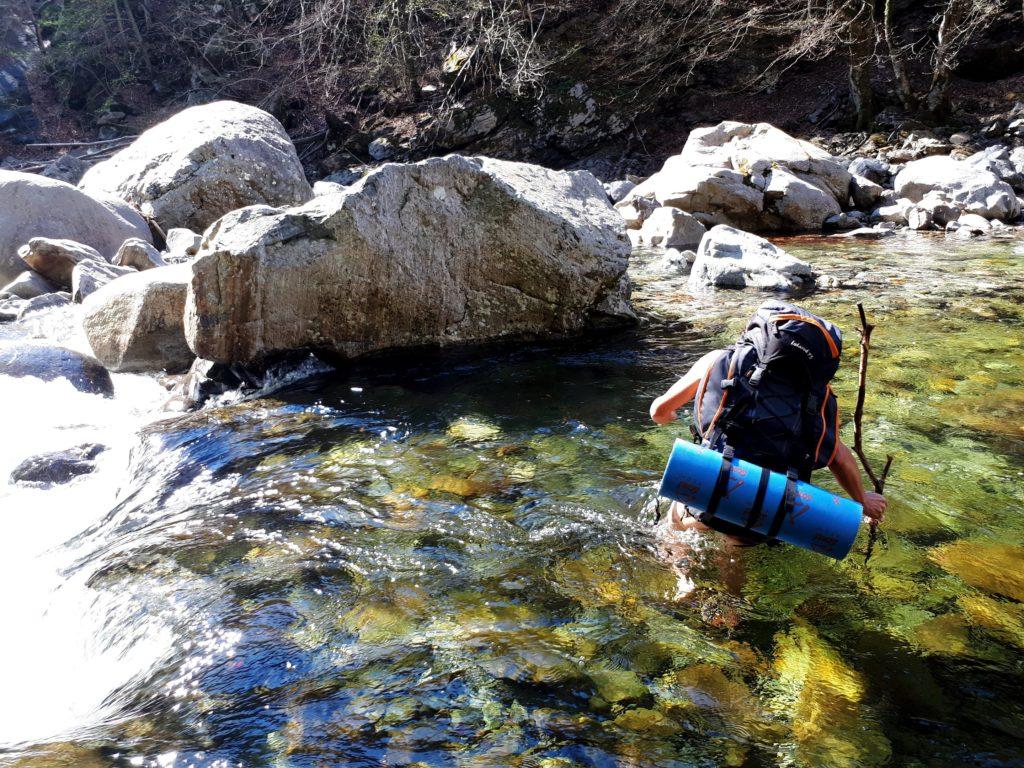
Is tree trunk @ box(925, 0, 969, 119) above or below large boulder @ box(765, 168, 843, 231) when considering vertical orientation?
above

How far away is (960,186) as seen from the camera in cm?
1377

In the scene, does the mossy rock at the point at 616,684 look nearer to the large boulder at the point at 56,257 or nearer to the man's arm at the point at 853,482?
the man's arm at the point at 853,482

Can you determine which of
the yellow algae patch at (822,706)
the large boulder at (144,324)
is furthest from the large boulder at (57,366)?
the yellow algae patch at (822,706)

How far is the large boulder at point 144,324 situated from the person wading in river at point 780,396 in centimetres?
585

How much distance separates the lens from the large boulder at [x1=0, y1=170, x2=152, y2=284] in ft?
33.5

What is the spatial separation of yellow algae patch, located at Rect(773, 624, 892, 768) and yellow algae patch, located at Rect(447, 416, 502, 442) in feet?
8.91

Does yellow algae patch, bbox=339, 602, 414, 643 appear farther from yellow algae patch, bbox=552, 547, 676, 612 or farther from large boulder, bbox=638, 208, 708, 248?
large boulder, bbox=638, 208, 708, 248

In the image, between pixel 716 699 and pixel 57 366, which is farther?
pixel 57 366

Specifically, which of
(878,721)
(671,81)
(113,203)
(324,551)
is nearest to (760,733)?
(878,721)

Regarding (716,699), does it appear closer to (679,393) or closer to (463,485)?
(679,393)

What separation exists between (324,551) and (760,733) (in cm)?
227

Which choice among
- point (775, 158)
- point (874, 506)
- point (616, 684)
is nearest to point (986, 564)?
point (874, 506)

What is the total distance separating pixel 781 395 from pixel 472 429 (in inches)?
112

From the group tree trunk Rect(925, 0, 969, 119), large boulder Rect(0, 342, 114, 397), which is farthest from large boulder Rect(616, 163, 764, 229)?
large boulder Rect(0, 342, 114, 397)
